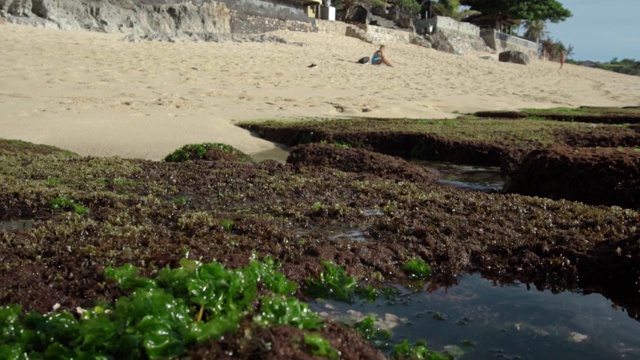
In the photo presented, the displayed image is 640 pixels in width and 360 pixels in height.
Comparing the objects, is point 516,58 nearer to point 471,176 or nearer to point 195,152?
point 471,176

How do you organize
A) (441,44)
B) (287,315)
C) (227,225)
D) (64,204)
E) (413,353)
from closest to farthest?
(287,315) < (413,353) < (227,225) < (64,204) < (441,44)

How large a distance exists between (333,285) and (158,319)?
1194mm

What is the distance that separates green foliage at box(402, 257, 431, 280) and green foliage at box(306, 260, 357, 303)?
357 millimetres

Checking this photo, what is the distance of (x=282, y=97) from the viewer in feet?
46.8

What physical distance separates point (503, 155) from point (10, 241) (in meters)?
6.33

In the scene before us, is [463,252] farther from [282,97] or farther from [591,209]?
[282,97]

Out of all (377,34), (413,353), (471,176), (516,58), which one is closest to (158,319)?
(413,353)

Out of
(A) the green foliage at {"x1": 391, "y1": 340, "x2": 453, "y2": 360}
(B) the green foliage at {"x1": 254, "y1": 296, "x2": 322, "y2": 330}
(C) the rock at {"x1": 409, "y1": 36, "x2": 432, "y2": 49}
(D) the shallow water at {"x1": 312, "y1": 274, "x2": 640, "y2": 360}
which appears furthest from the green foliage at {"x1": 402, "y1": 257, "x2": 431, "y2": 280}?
(C) the rock at {"x1": 409, "y1": 36, "x2": 432, "y2": 49}

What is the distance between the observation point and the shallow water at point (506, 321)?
8.86 ft

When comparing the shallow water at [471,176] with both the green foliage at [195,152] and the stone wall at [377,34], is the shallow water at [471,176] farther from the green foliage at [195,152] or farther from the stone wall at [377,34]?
the stone wall at [377,34]

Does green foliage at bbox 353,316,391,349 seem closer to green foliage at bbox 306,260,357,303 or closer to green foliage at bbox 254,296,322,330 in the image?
green foliage at bbox 306,260,357,303

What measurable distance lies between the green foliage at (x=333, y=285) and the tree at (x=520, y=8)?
51.4 m

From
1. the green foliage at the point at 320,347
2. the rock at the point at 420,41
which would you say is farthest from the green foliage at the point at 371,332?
the rock at the point at 420,41

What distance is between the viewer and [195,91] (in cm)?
1348
